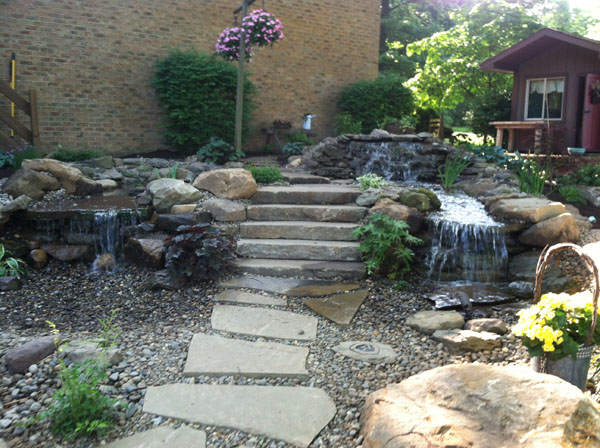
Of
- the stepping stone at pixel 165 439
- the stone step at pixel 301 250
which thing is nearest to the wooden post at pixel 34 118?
the stone step at pixel 301 250

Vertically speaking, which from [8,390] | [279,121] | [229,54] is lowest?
[8,390]

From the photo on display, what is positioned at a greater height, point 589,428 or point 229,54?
point 229,54

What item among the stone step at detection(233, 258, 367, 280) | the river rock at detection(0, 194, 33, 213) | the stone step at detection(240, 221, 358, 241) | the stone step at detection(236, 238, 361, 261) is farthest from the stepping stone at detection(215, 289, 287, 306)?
the river rock at detection(0, 194, 33, 213)

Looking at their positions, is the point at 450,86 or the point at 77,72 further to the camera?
the point at 450,86

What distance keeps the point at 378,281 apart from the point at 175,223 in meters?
2.14

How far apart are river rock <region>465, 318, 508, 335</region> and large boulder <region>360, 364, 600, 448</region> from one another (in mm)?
1369

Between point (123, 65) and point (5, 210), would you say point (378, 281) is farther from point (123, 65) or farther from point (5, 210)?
point (123, 65)

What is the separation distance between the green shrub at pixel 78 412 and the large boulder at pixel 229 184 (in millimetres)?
3822

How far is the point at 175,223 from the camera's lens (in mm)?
5277

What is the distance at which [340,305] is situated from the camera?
13.8 ft

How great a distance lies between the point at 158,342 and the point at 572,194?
21.0 ft

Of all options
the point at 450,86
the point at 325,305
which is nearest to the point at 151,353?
the point at 325,305

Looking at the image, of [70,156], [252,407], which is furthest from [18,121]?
[252,407]

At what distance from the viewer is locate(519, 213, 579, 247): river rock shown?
16.9 feet
